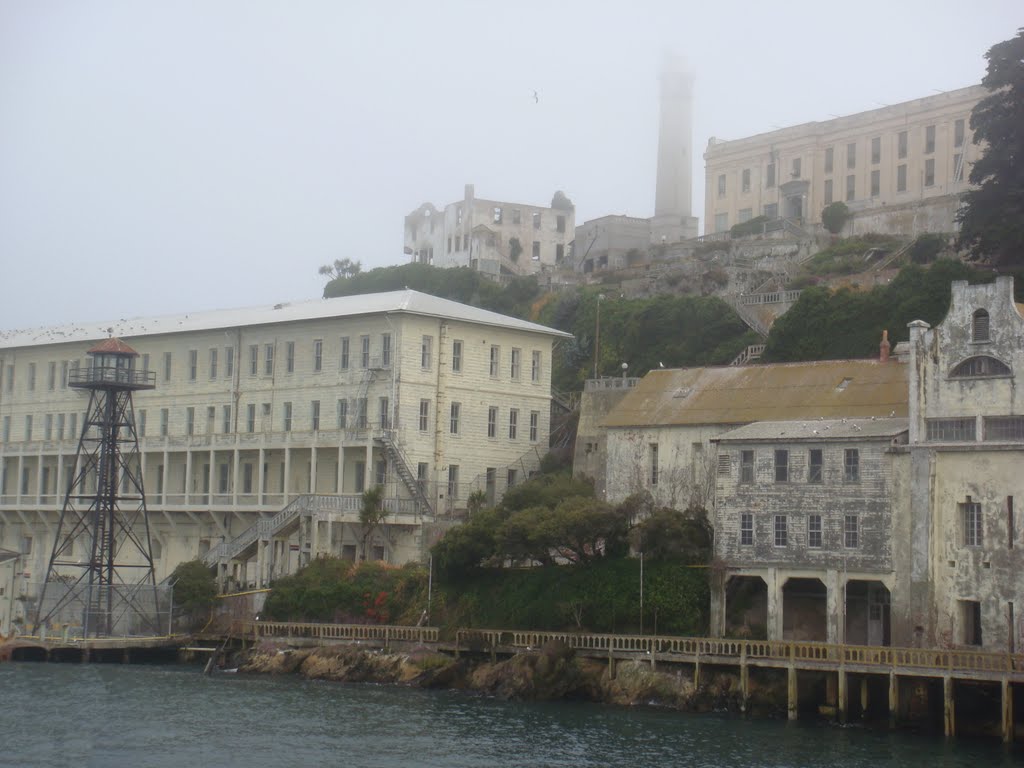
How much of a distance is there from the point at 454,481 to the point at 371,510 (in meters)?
7.91

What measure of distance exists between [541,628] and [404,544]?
12.5 meters

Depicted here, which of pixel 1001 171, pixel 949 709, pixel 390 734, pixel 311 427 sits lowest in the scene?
pixel 390 734

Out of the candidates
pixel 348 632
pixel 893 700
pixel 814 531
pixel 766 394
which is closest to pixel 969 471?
pixel 814 531

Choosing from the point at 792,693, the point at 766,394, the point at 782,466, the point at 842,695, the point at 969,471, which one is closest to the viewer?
the point at 842,695

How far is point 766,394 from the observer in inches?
2435

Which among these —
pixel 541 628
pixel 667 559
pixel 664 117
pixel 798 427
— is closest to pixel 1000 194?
pixel 798 427

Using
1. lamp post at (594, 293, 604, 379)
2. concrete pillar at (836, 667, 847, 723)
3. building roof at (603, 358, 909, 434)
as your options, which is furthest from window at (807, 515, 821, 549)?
lamp post at (594, 293, 604, 379)

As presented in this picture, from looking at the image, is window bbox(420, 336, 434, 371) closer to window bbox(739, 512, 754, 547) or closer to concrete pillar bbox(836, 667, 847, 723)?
window bbox(739, 512, 754, 547)

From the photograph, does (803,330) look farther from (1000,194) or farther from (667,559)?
(667,559)

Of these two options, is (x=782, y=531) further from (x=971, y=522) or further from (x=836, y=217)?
(x=836, y=217)

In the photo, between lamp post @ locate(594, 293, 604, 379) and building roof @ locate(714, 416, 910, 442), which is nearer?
building roof @ locate(714, 416, 910, 442)

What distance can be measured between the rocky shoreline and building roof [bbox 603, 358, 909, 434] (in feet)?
37.5

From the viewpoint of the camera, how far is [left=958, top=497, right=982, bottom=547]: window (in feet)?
165

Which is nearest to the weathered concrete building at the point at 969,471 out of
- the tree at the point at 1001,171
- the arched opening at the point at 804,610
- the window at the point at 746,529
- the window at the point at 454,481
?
the arched opening at the point at 804,610
